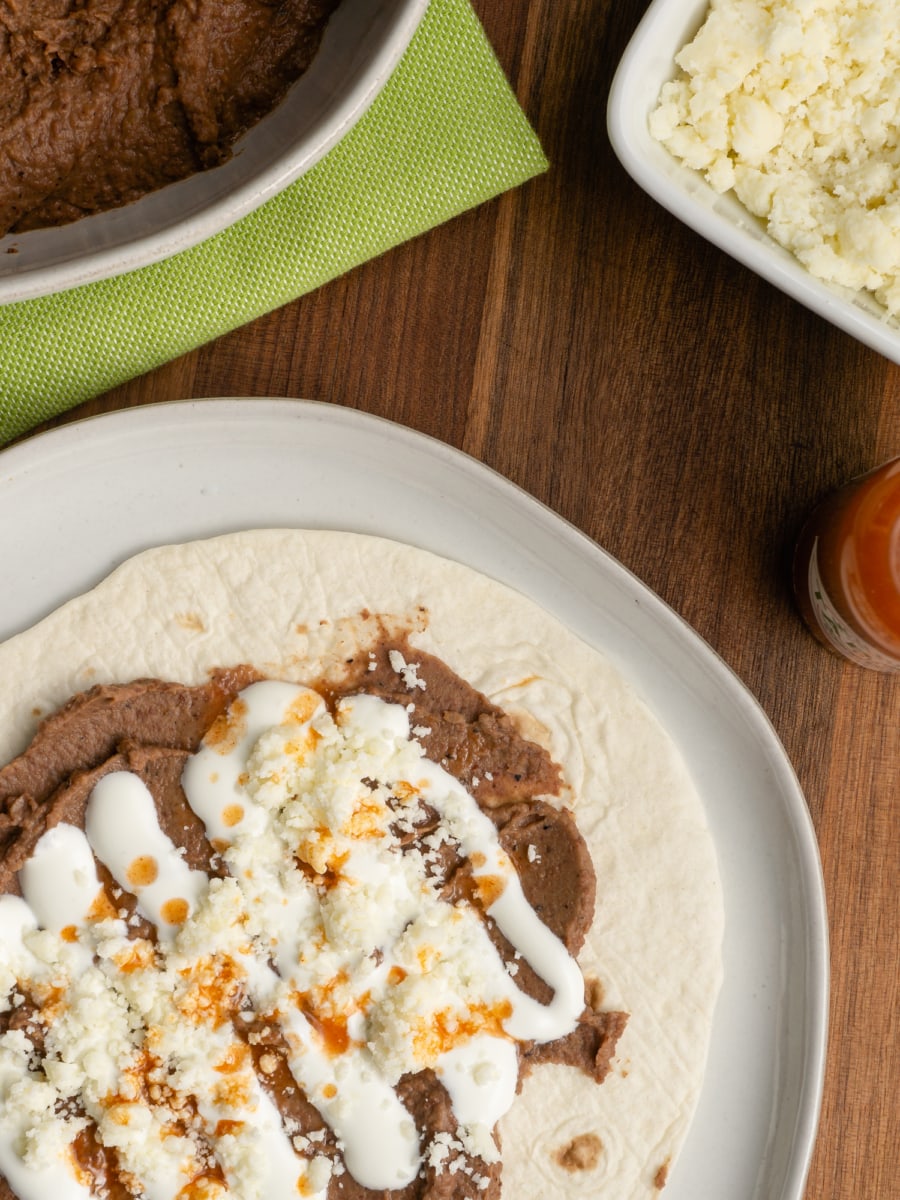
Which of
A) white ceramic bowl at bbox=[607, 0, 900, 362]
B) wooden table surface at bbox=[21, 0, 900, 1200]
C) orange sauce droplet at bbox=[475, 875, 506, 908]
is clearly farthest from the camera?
wooden table surface at bbox=[21, 0, 900, 1200]

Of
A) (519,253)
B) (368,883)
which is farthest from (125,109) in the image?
(368,883)

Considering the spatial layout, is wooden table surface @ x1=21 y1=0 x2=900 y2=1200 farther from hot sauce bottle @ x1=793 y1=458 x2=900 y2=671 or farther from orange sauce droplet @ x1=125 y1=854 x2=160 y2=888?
orange sauce droplet @ x1=125 y1=854 x2=160 y2=888

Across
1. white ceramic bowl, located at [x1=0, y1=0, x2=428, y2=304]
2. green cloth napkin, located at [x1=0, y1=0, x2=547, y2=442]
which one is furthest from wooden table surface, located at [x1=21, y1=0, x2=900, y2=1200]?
white ceramic bowl, located at [x1=0, y1=0, x2=428, y2=304]

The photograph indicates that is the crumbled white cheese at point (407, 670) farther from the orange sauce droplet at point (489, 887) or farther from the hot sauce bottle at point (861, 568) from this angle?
the hot sauce bottle at point (861, 568)

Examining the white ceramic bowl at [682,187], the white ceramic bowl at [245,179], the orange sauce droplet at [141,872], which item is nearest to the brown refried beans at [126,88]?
the white ceramic bowl at [245,179]

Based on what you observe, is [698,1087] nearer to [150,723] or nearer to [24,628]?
[150,723]
